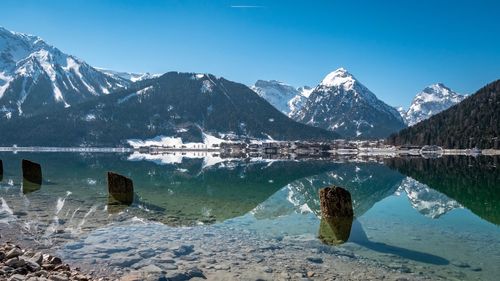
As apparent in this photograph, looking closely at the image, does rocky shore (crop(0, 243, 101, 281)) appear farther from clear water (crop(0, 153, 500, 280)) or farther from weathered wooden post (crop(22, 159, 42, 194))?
weathered wooden post (crop(22, 159, 42, 194))

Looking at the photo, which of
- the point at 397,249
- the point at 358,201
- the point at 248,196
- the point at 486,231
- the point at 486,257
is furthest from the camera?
the point at 248,196

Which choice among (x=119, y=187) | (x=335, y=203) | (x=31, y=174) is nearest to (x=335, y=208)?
(x=335, y=203)

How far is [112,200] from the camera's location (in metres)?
45.0

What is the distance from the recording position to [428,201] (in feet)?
160

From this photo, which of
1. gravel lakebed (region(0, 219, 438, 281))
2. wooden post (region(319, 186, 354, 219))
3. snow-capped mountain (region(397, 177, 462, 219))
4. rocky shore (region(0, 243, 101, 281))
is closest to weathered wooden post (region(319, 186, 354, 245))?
wooden post (region(319, 186, 354, 219))

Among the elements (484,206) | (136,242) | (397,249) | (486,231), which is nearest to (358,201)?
(484,206)

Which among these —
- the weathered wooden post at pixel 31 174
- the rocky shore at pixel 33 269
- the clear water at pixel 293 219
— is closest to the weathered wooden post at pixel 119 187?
the clear water at pixel 293 219

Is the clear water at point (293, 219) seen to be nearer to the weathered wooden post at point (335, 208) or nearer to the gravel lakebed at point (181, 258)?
the gravel lakebed at point (181, 258)

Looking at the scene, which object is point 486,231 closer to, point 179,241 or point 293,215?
point 293,215

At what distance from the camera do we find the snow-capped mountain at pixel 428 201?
4184 cm

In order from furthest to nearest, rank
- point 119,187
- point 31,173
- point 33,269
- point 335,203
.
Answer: point 31,173
point 119,187
point 335,203
point 33,269

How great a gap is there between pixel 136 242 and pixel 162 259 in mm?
4467

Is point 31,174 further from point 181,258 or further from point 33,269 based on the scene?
point 33,269

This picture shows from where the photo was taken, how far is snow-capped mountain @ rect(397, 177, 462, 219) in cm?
4184
